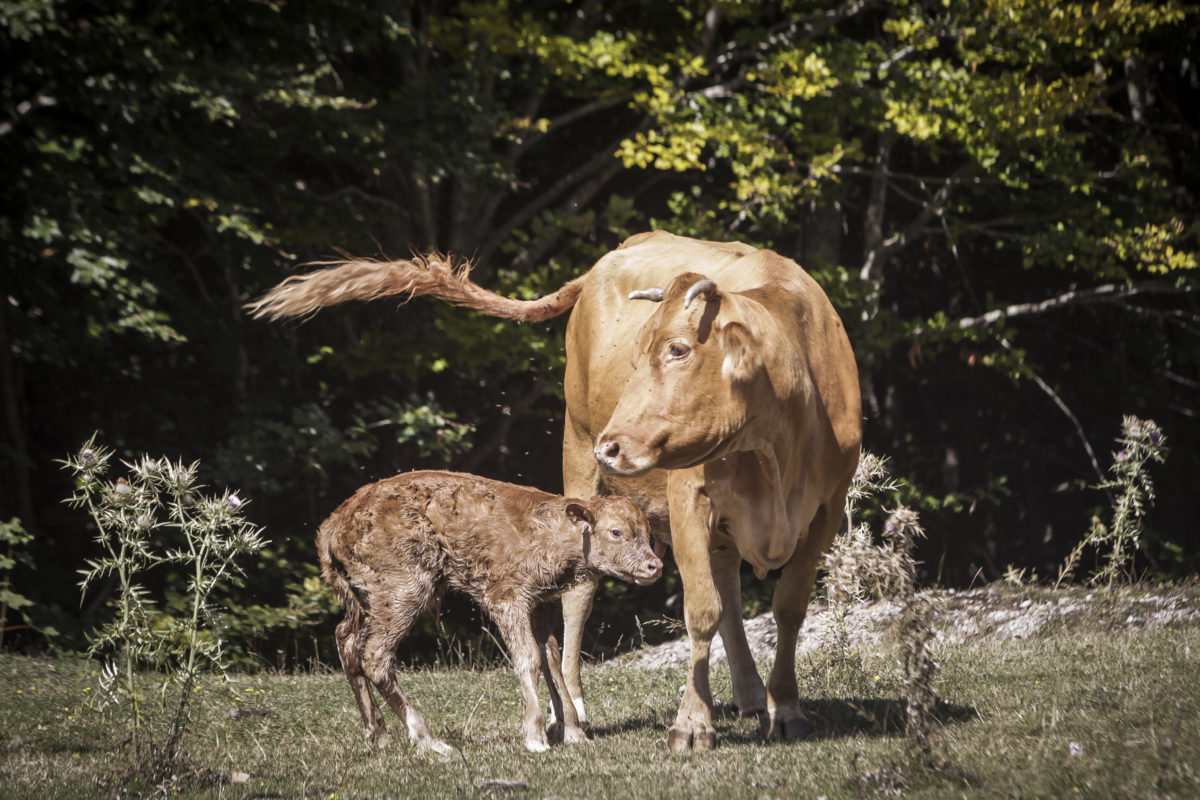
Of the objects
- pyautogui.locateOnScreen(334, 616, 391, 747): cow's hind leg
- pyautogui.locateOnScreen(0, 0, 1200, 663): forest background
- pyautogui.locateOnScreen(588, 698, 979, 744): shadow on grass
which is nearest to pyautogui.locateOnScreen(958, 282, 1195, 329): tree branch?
pyautogui.locateOnScreen(0, 0, 1200, 663): forest background

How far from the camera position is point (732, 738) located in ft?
19.3

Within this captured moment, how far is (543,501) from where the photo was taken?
5.96m

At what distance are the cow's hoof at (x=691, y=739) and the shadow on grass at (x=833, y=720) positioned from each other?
30cm

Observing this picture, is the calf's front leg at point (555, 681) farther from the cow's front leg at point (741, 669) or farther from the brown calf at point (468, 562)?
the cow's front leg at point (741, 669)

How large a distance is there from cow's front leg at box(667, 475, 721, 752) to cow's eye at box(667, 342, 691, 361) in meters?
0.81

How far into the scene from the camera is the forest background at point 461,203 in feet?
36.9

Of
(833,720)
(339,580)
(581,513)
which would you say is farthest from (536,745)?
(833,720)

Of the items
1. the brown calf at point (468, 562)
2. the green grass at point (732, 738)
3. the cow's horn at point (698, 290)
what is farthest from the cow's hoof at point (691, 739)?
the cow's horn at point (698, 290)

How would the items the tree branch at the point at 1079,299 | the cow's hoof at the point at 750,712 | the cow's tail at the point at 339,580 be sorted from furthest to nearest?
the tree branch at the point at 1079,299
the cow's hoof at the point at 750,712
the cow's tail at the point at 339,580

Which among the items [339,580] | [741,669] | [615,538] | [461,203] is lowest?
[741,669]

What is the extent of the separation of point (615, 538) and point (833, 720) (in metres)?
1.55

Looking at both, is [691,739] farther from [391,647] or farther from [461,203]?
[461,203]

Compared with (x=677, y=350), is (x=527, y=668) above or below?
below

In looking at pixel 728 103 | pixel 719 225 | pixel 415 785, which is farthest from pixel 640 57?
pixel 415 785
